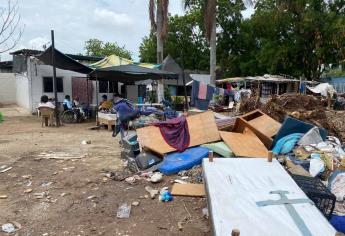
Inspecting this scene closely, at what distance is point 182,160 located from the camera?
20.1 ft

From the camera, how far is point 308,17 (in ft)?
72.5

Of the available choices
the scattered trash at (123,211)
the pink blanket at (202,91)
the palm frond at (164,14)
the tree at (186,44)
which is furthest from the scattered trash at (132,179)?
the tree at (186,44)

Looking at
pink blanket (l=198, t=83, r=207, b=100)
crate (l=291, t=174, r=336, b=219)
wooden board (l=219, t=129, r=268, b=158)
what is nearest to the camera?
crate (l=291, t=174, r=336, b=219)

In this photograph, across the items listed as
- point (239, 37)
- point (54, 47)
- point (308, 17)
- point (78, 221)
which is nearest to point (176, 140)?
point (78, 221)

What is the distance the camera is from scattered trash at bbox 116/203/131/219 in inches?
175

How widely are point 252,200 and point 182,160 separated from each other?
8.99ft

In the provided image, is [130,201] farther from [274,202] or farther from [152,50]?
[152,50]

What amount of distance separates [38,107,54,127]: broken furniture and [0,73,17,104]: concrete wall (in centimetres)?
1191

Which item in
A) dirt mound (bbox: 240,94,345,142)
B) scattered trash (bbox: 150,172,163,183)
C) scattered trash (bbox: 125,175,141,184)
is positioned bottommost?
scattered trash (bbox: 125,175,141,184)

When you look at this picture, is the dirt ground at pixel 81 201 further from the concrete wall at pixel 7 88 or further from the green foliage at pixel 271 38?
the concrete wall at pixel 7 88

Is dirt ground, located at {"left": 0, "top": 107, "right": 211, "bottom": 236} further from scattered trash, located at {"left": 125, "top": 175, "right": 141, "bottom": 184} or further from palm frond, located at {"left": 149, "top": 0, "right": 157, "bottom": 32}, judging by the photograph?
palm frond, located at {"left": 149, "top": 0, "right": 157, "bottom": 32}

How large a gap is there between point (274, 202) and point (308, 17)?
70.5 feet

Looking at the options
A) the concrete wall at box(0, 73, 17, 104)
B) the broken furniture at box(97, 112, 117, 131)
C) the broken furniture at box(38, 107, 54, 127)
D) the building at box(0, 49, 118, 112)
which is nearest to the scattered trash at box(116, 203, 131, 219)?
the broken furniture at box(97, 112, 117, 131)

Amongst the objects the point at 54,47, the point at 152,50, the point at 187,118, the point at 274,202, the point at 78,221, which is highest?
the point at 152,50
